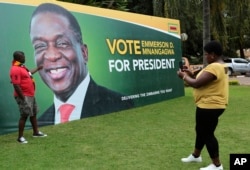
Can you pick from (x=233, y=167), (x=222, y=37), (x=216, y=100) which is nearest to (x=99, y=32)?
(x=216, y=100)

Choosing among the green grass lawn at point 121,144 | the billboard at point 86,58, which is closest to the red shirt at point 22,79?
the green grass lawn at point 121,144

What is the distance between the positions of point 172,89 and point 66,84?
19.8ft

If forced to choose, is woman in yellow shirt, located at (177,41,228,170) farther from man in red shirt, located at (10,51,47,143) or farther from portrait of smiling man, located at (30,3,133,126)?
portrait of smiling man, located at (30,3,133,126)

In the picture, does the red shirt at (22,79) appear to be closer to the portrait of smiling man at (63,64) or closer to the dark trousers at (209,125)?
the portrait of smiling man at (63,64)

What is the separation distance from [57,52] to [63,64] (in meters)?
0.35

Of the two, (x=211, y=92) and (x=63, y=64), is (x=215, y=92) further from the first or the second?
(x=63, y=64)

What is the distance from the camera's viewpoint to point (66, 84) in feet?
33.9

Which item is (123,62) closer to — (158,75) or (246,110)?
(158,75)

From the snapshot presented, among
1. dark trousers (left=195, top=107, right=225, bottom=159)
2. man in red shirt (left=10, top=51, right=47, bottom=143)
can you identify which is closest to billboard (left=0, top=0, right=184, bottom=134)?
man in red shirt (left=10, top=51, right=47, bottom=143)

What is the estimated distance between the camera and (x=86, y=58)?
1108 centimetres

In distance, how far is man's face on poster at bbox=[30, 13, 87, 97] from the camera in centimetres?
964

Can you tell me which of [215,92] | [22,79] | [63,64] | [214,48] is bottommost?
[215,92]

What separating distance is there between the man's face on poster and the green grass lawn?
3.41 ft

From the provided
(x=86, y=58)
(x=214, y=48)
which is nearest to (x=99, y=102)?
(x=86, y=58)
